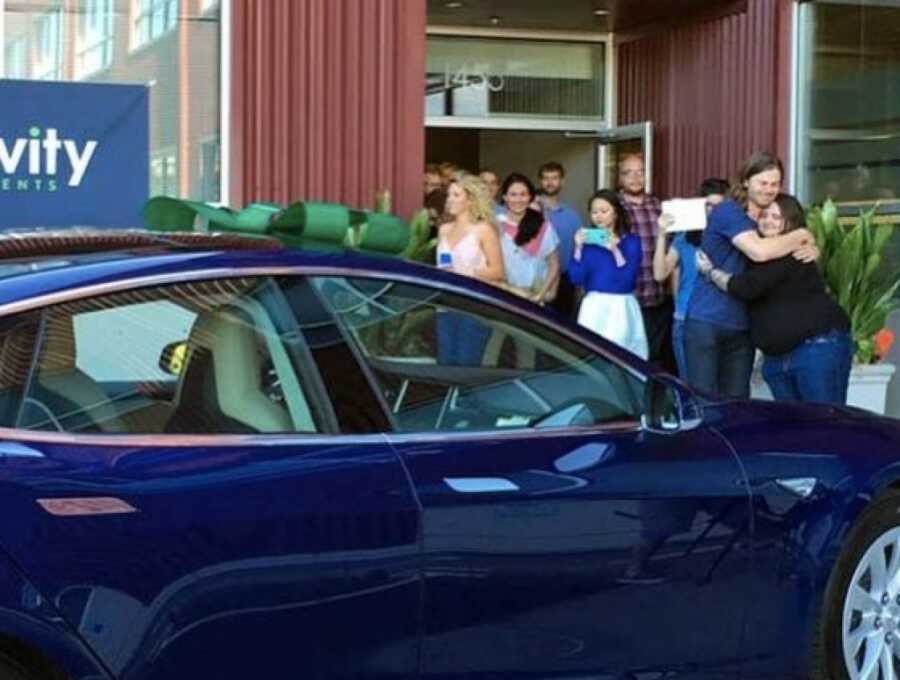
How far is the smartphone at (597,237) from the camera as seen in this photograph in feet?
26.4

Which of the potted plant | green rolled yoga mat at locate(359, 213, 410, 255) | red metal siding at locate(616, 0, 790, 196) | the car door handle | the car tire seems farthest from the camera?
red metal siding at locate(616, 0, 790, 196)

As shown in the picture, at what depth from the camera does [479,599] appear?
349 cm

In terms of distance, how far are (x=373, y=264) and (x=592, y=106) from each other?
32.2 ft

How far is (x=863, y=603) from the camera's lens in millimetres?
4223

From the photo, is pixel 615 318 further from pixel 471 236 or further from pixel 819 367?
pixel 819 367

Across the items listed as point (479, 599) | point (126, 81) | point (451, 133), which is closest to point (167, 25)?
point (126, 81)

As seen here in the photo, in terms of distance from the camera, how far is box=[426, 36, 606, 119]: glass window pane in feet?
42.7

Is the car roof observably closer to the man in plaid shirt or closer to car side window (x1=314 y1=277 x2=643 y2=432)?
car side window (x1=314 y1=277 x2=643 y2=432)

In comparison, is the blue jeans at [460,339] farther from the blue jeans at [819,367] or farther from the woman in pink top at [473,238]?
the woman in pink top at [473,238]

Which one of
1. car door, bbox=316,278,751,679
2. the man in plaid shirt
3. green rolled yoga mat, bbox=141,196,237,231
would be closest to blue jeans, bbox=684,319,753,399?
the man in plaid shirt


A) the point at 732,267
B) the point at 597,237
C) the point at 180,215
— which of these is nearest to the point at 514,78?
the point at 597,237

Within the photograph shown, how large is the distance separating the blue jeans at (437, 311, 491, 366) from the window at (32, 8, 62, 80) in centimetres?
534

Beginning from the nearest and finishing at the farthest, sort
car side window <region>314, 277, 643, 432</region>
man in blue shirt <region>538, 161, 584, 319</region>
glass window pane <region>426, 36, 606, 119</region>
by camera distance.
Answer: car side window <region>314, 277, 643, 432</region> → man in blue shirt <region>538, 161, 584, 319</region> → glass window pane <region>426, 36, 606, 119</region>

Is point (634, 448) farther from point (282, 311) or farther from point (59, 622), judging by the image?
point (59, 622)
